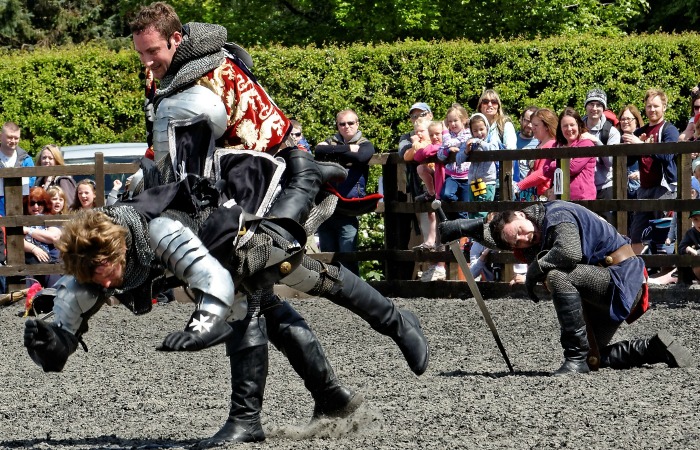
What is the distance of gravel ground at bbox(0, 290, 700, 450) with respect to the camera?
5.36 meters

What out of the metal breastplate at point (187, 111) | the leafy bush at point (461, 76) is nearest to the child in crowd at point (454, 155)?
the leafy bush at point (461, 76)

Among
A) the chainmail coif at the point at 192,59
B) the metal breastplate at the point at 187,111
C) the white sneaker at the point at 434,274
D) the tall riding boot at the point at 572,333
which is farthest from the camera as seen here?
the white sneaker at the point at 434,274

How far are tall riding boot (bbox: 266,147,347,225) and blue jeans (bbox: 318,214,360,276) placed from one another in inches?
245

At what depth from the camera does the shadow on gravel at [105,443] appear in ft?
17.6

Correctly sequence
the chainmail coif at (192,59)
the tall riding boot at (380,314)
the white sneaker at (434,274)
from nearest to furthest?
the chainmail coif at (192,59) → the tall riding boot at (380,314) → the white sneaker at (434,274)

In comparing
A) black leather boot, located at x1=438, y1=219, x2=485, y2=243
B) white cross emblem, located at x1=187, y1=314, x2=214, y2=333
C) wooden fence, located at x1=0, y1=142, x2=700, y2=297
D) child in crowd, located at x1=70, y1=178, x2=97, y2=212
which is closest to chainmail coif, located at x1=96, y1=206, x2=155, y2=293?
white cross emblem, located at x1=187, y1=314, x2=214, y2=333

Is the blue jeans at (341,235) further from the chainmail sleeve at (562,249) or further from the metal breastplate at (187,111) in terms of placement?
the metal breastplate at (187,111)

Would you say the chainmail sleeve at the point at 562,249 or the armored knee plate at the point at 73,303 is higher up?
the armored knee plate at the point at 73,303

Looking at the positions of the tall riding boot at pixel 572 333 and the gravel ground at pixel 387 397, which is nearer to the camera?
the gravel ground at pixel 387 397

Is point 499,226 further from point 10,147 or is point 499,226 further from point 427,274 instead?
point 10,147

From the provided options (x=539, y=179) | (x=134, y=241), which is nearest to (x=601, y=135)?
(x=539, y=179)

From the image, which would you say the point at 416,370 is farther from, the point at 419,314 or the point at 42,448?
the point at 419,314

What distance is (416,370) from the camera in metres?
5.75

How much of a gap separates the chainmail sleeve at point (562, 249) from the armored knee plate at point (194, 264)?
2881mm
